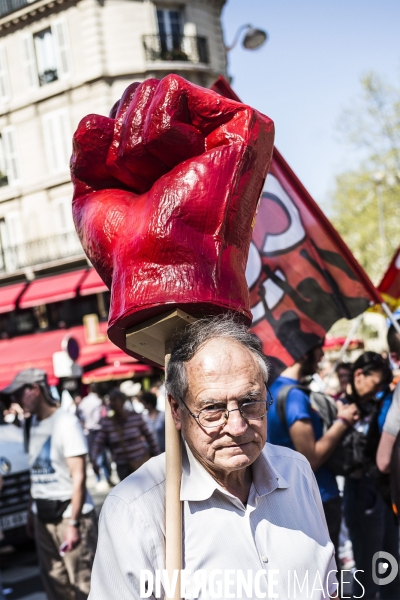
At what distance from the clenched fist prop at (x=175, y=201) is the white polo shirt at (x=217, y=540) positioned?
449mm

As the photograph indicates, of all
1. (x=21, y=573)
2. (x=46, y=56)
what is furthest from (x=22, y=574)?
(x=46, y=56)

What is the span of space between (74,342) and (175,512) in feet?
37.2

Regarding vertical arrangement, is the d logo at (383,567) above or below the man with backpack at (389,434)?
below

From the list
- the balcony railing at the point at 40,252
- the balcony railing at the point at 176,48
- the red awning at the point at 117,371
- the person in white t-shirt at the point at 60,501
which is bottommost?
the red awning at the point at 117,371

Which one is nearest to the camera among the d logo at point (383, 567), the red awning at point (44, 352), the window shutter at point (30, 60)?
the d logo at point (383, 567)

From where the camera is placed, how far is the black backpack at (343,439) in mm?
4070

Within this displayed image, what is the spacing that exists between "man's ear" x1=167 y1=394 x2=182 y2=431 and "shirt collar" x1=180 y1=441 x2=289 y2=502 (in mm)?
93

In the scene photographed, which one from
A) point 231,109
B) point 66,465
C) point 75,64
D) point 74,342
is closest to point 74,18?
point 75,64

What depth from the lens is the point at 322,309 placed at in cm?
419

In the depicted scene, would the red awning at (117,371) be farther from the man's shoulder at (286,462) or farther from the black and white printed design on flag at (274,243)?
the man's shoulder at (286,462)

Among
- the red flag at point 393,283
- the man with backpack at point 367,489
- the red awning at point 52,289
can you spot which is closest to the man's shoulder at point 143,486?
the man with backpack at point 367,489

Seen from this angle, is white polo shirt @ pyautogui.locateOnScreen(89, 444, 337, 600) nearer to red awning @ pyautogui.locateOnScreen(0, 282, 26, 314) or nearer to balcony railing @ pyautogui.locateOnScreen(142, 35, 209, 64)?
balcony railing @ pyautogui.locateOnScreen(142, 35, 209, 64)

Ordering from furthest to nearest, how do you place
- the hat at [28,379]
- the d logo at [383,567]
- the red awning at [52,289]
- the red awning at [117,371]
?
the red awning at [52,289]
the red awning at [117,371]
the hat at [28,379]
the d logo at [383,567]

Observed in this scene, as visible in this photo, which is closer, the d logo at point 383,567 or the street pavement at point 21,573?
the d logo at point 383,567
